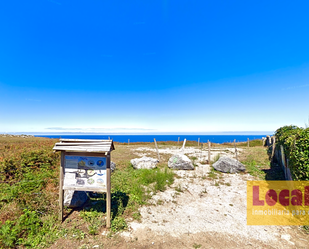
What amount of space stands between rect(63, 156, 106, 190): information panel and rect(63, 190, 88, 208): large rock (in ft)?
3.24

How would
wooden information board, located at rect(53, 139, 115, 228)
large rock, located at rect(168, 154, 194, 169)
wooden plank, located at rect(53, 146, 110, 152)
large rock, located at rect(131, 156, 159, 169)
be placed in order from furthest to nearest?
large rock, located at rect(168, 154, 194, 169), large rock, located at rect(131, 156, 159, 169), wooden information board, located at rect(53, 139, 115, 228), wooden plank, located at rect(53, 146, 110, 152)

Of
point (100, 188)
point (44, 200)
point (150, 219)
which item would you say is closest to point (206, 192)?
point (150, 219)

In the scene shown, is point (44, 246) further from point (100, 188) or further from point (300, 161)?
point (300, 161)

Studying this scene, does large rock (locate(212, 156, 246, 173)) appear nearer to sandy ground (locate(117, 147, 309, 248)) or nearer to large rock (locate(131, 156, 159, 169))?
sandy ground (locate(117, 147, 309, 248))

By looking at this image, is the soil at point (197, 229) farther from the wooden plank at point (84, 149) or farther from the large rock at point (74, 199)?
the wooden plank at point (84, 149)

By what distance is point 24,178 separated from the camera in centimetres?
643

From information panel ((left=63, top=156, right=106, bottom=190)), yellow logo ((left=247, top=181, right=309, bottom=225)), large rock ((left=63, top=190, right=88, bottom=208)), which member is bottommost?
yellow logo ((left=247, top=181, right=309, bottom=225))

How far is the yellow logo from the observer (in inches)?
184

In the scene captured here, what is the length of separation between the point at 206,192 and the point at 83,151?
5980 mm

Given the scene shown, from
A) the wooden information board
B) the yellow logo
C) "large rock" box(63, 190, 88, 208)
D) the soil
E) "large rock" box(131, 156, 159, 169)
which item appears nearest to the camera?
the soil

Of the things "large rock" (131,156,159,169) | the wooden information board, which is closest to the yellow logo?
the wooden information board

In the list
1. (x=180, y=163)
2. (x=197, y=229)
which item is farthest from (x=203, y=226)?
(x=180, y=163)

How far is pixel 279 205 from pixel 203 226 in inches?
144

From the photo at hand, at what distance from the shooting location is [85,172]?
14.7 feet
